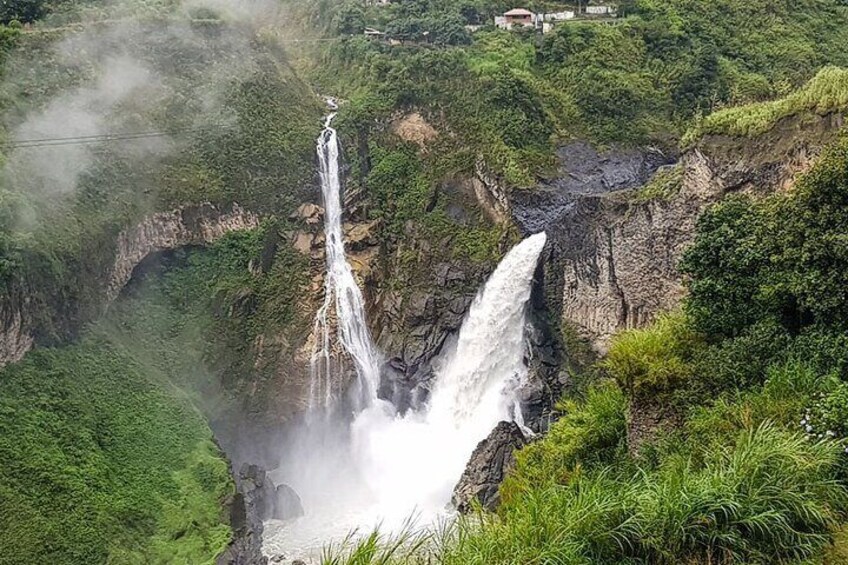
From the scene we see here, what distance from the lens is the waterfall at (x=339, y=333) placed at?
2464 cm

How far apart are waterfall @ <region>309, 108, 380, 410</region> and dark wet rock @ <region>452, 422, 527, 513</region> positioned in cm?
653

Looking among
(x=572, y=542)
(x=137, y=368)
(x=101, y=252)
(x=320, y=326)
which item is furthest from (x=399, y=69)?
(x=572, y=542)

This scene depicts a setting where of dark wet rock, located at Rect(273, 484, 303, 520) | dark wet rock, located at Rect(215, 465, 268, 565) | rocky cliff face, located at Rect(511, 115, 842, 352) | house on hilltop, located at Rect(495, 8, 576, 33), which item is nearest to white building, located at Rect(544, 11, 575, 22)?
house on hilltop, located at Rect(495, 8, 576, 33)

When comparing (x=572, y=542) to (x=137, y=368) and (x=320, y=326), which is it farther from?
(x=320, y=326)

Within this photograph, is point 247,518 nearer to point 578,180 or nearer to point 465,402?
point 465,402

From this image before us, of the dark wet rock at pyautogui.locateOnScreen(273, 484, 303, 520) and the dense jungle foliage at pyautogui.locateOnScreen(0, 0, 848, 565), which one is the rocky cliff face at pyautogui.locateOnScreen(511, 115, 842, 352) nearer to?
the dense jungle foliage at pyautogui.locateOnScreen(0, 0, 848, 565)

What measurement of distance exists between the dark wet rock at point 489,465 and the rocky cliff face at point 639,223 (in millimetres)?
3692

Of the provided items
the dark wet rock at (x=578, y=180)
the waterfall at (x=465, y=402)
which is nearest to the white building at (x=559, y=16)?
the dark wet rock at (x=578, y=180)

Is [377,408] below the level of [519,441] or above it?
below

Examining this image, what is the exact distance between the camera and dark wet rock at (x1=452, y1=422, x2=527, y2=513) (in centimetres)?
1802

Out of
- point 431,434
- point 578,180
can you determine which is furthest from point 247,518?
point 578,180

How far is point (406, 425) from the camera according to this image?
2327cm

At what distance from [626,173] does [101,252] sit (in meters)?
19.4

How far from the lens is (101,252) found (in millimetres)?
22000
